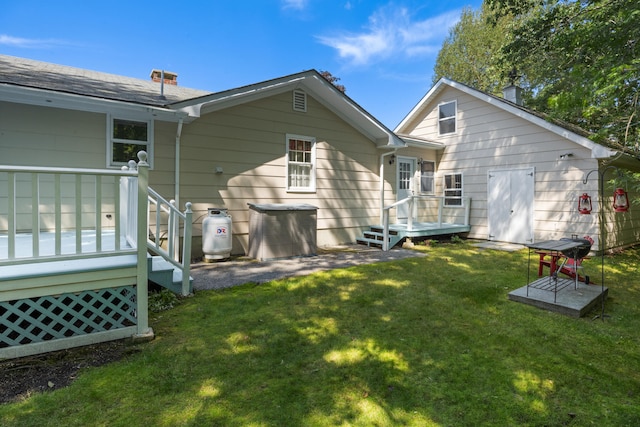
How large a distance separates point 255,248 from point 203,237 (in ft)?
3.58

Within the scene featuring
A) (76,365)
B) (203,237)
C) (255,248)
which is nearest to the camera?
(76,365)

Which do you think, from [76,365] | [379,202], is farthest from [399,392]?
[379,202]

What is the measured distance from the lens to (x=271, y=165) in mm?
7688

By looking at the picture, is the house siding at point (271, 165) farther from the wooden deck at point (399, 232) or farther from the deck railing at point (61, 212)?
the deck railing at point (61, 212)

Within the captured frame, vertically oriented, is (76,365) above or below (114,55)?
below

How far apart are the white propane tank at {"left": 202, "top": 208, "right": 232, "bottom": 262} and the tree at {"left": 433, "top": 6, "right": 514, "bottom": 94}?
65.0ft

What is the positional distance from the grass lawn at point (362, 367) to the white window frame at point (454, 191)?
21.1 ft

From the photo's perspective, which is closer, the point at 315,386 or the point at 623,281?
the point at 315,386

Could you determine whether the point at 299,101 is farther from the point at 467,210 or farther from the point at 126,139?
the point at 467,210

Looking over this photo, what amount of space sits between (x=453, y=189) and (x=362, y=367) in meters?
9.42

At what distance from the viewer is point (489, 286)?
16.6 ft

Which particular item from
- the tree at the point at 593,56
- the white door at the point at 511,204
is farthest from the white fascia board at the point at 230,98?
the white door at the point at 511,204

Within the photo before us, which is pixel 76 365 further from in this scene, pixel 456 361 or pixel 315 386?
pixel 456 361

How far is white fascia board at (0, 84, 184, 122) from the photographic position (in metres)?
4.64
